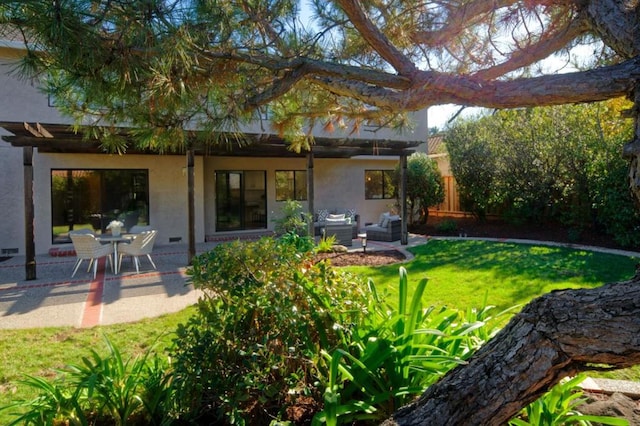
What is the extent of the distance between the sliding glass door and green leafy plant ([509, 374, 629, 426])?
1389 cm

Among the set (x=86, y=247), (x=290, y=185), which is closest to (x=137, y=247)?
(x=86, y=247)

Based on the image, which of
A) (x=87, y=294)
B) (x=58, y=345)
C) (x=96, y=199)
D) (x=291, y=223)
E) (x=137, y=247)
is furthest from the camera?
(x=96, y=199)

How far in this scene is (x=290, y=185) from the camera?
55.8 ft

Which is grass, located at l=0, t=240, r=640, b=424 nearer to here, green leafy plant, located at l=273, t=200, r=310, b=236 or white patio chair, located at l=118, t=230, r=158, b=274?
green leafy plant, located at l=273, t=200, r=310, b=236

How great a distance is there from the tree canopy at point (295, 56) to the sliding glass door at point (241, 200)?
11.2 meters

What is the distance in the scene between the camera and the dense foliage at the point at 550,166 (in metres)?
11.4

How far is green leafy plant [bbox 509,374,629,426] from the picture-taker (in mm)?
2434

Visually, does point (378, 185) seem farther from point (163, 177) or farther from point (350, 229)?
point (163, 177)

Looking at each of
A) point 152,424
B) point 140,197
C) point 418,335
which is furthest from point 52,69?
point 140,197

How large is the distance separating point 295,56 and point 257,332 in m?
2.22

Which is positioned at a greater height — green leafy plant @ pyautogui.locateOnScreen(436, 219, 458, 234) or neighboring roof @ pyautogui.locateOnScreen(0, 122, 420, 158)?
neighboring roof @ pyautogui.locateOnScreen(0, 122, 420, 158)

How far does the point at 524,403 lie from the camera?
5.83 feet

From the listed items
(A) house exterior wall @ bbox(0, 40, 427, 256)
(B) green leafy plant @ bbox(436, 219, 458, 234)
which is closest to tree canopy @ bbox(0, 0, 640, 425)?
(A) house exterior wall @ bbox(0, 40, 427, 256)

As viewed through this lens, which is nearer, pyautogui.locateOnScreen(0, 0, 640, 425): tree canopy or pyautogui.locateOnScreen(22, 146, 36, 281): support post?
pyautogui.locateOnScreen(0, 0, 640, 425): tree canopy
